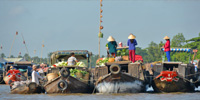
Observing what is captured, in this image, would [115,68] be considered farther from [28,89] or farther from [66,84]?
[28,89]

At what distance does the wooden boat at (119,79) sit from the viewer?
1708 centimetres

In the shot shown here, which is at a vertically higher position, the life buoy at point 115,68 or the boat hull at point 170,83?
the life buoy at point 115,68

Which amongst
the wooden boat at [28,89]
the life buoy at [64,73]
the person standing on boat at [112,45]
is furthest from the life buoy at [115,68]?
the wooden boat at [28,89]

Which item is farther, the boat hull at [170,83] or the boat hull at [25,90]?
the boat hull at [25,90]

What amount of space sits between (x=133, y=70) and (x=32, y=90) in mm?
4644

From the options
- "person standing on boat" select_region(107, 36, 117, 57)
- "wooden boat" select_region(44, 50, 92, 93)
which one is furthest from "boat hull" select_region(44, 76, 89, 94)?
"person standing on boat" select_region(107, 36, 117, 57)

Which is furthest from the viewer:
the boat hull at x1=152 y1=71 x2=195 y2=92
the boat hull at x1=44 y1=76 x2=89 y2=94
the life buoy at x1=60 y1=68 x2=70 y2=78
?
the boat hull at x1=152 y1=71 x2=195 y2=92

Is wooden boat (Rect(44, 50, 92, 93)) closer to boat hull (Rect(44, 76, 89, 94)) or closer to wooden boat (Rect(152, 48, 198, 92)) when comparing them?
boat hull (Rect(44, 76, 89, 94))

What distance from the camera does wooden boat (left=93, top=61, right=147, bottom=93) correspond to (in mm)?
17078

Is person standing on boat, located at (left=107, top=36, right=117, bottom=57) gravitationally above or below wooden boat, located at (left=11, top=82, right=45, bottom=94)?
above

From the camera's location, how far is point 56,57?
74.7 feet

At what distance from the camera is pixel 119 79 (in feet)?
56.3

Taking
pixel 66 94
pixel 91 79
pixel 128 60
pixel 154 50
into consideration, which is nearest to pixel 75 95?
pixel 66 94

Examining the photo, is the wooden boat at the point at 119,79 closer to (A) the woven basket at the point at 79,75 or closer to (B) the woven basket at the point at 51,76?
(A) the woven basket at the point at 79,75
